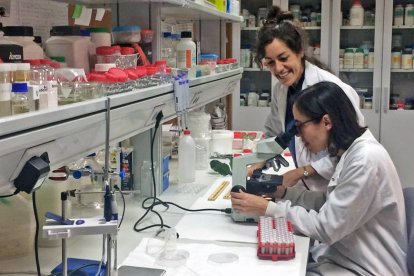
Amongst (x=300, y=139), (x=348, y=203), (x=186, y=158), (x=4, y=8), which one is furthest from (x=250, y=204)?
(x=4, y=8)

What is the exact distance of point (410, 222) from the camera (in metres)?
1.82

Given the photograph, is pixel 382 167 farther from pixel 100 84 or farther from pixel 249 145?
pixel 249 145

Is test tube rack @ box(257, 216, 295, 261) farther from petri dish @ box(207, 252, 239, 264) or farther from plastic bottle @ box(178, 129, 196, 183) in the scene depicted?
plastic bottle @ box(178, 129, 196, 183)

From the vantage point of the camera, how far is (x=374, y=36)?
171 inches

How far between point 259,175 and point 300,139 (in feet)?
0.84

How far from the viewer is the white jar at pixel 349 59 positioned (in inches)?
175

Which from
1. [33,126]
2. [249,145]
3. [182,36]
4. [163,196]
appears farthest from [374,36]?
[33,126]

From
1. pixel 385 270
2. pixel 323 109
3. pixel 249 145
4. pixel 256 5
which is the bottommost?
pixel 385 270

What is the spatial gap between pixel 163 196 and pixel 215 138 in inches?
36.4

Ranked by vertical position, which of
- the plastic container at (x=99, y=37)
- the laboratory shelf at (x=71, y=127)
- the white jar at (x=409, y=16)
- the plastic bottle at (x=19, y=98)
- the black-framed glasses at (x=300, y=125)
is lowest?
the black-framed glasses at (x=300, y=125)

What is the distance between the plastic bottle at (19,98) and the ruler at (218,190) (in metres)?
1.33

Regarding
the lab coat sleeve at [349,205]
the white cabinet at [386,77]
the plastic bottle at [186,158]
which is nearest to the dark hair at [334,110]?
the lab coat sleeve at [349,205]

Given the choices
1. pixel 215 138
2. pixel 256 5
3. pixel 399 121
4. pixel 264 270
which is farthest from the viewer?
pixel 256 5

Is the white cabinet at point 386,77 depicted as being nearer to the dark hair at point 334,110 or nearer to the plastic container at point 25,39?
the dark hair at point 334,110
